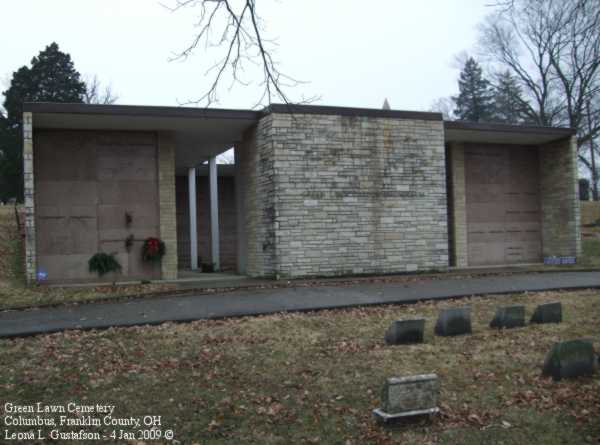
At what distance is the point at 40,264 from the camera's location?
44.8 ft

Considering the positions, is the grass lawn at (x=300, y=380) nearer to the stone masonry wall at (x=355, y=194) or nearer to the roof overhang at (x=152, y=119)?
the stone masonry wall at (x=355, y=194)

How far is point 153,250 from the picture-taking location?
1418cm

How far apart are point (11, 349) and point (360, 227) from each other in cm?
895

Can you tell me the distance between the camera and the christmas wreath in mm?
14172

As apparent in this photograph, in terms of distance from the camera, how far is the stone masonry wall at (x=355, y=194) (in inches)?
543

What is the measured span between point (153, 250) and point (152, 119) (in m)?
3.17

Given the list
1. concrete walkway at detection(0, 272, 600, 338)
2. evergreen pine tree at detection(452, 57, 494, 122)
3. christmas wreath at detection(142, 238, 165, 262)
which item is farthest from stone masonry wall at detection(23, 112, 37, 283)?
evergreen pine tree at detection(452, 57, 494, 122)

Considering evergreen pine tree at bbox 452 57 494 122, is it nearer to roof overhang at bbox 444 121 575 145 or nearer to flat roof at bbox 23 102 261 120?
roof overhang at bbox 444 121 575 145

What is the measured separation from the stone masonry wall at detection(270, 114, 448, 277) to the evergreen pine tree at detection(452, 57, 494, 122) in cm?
3511

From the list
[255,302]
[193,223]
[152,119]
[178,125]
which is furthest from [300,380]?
[193,223]

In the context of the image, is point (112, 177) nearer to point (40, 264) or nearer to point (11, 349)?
point (40, 264)

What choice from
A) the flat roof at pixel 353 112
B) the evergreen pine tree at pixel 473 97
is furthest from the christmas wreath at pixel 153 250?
the evergreen pine tree at pixel 473 97

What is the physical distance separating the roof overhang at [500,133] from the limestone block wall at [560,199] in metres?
0.46

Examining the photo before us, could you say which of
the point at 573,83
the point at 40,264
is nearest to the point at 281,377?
the point at 40,264
